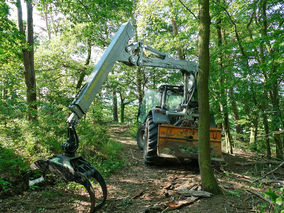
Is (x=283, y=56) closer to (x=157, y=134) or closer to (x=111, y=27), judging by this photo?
(x=157, y=134)

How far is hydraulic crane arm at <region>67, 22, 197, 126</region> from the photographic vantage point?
314cm

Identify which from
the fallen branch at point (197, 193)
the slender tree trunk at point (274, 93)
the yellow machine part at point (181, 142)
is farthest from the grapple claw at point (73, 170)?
the slender tree trunk at point (274, 93)

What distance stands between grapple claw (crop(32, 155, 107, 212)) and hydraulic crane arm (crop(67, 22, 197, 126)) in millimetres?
595

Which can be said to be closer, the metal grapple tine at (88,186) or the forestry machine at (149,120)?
the metal grapple tine at (88,186)

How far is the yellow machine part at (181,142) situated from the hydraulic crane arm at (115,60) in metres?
1.65

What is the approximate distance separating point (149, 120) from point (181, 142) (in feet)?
4.01

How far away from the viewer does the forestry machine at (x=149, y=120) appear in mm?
3021

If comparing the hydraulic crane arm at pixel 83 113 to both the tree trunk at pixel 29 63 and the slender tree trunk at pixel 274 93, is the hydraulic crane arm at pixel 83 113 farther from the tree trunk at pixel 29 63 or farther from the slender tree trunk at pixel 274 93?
the tree trunk at pixel 29 63

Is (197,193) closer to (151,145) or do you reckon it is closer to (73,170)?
(73,170)

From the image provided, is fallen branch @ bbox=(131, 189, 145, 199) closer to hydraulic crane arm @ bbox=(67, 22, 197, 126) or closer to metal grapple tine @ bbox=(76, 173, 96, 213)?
metal grapple tine @ bbox=(76, 173, 96, 213)

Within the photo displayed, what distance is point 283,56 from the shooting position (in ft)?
13.0

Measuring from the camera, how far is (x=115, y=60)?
3877 mm

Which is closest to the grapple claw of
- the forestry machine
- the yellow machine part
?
the forestry machine

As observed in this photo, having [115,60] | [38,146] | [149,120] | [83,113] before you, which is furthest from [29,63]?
[83,113]
